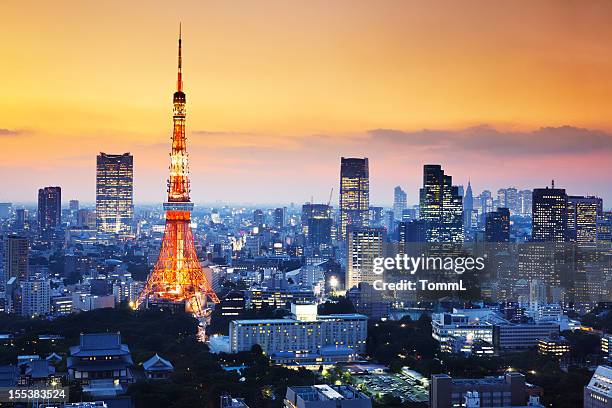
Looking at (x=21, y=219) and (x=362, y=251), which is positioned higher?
(x=21, y=219)

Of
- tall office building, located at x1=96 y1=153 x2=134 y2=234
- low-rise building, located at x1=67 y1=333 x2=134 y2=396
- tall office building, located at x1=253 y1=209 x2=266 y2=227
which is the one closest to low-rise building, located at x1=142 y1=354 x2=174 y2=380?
low-rise building, located at x1=67 y1=333 x2=134 y2=396

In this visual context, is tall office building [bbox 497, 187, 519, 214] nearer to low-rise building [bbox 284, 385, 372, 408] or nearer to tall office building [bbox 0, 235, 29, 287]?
tall office building [bbox 0, 235, 29, 287]

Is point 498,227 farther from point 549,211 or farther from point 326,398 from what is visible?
point 326,398

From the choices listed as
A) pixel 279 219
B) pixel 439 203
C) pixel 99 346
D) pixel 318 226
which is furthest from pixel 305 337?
pixel 279 219

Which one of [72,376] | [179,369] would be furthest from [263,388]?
[72,376]

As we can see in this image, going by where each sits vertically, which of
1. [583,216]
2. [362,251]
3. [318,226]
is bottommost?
[362,251]

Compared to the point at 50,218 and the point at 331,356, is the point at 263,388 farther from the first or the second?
the point at 50,218

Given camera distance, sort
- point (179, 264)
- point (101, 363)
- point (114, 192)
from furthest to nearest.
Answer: point (114, 192), point (179, 264), point (101, 363)
